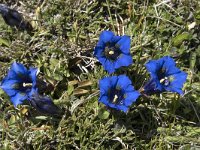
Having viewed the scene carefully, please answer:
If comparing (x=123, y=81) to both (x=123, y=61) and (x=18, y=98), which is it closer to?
(x=123, y=61)

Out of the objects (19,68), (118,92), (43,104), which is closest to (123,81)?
(118,92)

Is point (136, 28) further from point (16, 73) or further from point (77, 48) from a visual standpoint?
point (16, 73)

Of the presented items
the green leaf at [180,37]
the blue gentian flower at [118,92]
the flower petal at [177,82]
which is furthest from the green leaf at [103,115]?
the green leaf at [180,37]

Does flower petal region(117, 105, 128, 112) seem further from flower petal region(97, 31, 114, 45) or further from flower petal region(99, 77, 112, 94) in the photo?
flower petal region(97, 31, 114, 45)

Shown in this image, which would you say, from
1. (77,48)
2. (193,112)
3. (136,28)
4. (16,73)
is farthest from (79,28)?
(193,112)

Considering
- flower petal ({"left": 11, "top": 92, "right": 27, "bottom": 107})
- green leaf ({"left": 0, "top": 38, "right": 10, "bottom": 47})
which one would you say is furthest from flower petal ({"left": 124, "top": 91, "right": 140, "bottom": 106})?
green leaf ({"left": 0, "top": 38, "right": 10, "bottom": 47})

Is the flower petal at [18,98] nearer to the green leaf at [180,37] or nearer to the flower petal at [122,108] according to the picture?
the flower petal at [122,108]

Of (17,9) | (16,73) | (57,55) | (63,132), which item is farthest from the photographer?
(17,9)
